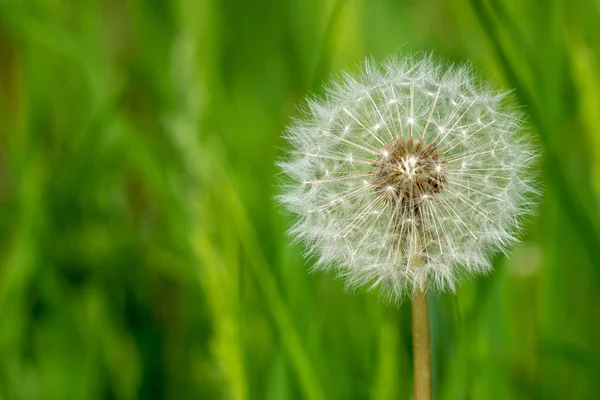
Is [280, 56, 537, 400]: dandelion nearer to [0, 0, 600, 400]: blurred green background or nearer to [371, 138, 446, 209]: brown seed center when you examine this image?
[371, 138, 446, 209]: brown seed center

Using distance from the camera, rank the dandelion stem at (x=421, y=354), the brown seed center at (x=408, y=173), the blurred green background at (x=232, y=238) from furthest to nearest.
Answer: the blurred green background at (x=232, y=238)
the brown seed center at (x=408, y=173)
the dandelion stem at (x=421, y=354)

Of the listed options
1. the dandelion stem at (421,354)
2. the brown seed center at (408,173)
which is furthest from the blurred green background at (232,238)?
the dandelion stem at (421,354)

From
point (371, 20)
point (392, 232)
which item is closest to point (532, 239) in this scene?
point (371, 20)

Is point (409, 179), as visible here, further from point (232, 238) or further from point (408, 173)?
point (232, 238)

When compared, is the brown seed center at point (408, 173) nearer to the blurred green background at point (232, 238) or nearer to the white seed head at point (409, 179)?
the white seed head at point (409, 179)

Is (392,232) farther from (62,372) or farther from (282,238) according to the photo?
(62,372)

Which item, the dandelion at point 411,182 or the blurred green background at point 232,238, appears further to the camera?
the blurred green background at point 232,238

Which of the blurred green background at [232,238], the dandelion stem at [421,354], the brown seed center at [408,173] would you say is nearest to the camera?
the dandelion stem at [421,354]

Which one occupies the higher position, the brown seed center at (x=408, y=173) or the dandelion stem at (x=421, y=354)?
the brown seed center at (x=408, y=173)
